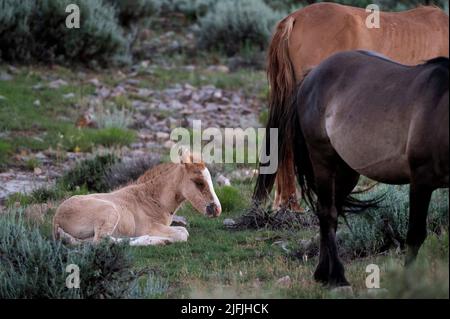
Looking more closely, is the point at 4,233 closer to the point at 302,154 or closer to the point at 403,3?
the point at 302,154

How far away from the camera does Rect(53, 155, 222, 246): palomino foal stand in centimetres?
806

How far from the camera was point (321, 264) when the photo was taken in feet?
21.2

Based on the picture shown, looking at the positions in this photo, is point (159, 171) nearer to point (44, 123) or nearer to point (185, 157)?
point (185, 157)

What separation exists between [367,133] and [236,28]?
43.2 ft

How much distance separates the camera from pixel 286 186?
9.27 metres

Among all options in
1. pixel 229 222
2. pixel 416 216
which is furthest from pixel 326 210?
pixel 229 222

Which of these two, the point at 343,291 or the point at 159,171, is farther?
the point at 159,171

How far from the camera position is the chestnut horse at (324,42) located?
916 cm

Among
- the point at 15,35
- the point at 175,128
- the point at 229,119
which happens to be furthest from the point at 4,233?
the point at 15,35

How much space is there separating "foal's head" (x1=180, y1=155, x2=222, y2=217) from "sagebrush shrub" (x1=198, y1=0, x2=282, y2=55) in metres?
10.3

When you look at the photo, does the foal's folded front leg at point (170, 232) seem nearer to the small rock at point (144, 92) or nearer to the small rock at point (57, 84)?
the small rock at point (57, 84)

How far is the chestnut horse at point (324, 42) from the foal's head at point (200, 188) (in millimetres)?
986

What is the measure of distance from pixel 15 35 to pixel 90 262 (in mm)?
10242

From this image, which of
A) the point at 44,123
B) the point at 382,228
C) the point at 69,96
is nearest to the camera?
the point at 382,228
